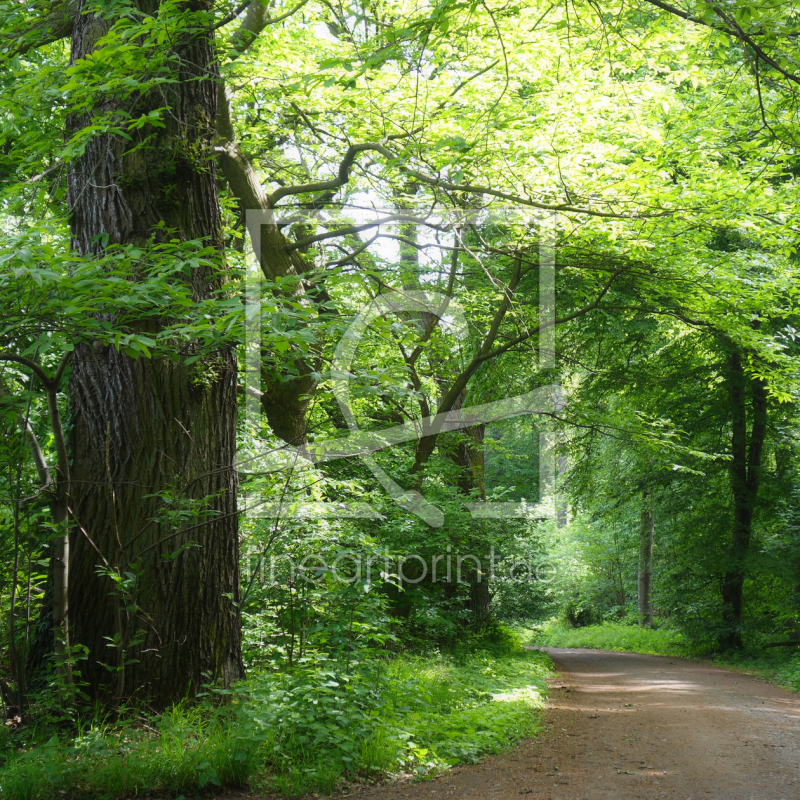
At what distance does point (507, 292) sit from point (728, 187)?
2.97 meters

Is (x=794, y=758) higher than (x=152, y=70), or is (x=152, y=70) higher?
(x=152, y=70)

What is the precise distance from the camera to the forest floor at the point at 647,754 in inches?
192

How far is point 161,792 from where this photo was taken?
13.1ft

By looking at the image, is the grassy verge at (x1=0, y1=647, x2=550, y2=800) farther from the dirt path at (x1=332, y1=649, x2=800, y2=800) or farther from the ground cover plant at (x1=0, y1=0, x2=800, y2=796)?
the dirt path at (x1=332, y1=649, x2=800, y2=800)

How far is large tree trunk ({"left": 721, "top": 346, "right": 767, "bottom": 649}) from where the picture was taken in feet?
46.9

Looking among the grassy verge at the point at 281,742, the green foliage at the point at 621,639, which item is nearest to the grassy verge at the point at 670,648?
the green foliage at the point at 621,639

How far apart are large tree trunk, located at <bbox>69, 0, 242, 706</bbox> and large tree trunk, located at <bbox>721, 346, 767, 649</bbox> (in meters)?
12.0

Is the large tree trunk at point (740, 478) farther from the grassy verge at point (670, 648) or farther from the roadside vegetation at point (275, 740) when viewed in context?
the roadside vegetation at point (275, 740)

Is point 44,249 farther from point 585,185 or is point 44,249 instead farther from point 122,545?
point 585,185

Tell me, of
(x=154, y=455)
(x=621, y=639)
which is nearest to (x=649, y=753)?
(x=154, y=455)

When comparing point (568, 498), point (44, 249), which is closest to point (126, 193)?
point (44, 249)

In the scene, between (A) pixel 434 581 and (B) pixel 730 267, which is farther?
(A) pixel 434 581

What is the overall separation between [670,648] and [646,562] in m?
3.87

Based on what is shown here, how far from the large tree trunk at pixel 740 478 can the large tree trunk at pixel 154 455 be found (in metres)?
12.0
